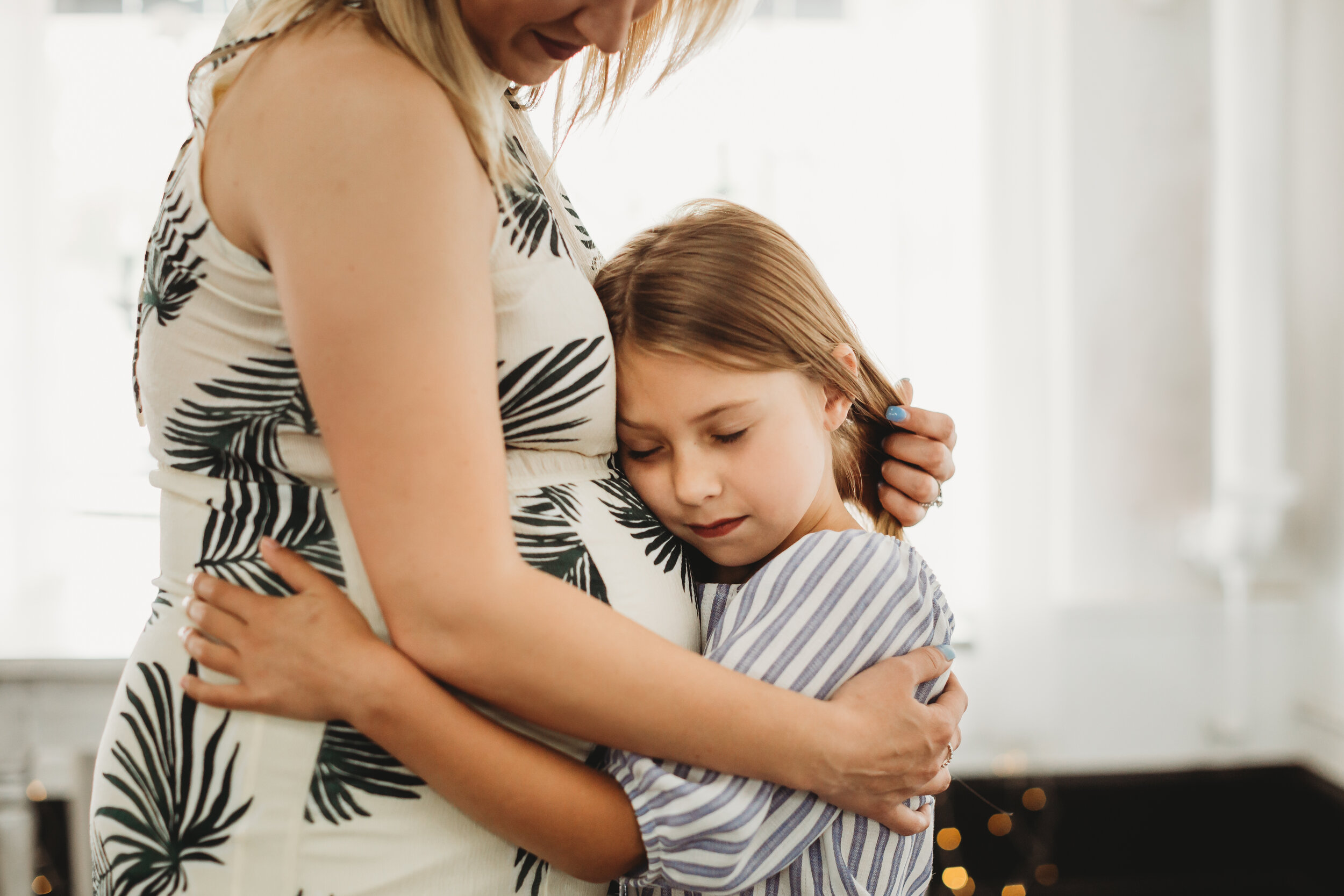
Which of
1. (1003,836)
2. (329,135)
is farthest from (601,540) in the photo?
(1003,836)

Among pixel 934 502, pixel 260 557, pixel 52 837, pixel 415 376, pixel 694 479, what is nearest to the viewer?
pixel 415 376

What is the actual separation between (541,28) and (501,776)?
56 centimetres

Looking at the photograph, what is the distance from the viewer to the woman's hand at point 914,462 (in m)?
1.12

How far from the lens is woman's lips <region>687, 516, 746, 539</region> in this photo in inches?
36.2

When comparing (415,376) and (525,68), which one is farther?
(525,68)

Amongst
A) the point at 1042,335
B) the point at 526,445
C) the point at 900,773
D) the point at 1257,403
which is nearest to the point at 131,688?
the point at 526,445

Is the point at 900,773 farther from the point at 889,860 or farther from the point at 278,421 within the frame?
the point at 278,421

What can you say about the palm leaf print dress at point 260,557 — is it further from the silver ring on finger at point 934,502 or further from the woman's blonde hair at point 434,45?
the silver ring on finger at point 934,502

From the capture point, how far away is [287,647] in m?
0.65

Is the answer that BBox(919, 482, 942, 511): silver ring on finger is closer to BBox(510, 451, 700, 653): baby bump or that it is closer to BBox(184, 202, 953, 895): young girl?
BBox(184, 202, 953, 895): young girl

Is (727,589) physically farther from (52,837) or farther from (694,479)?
(52,837)

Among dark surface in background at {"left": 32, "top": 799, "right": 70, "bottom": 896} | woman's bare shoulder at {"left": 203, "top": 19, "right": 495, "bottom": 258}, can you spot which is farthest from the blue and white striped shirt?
dark surface in background at {"left": 32, "top": 799, "right": 70, "bottom": 896}

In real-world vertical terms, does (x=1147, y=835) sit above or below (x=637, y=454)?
below

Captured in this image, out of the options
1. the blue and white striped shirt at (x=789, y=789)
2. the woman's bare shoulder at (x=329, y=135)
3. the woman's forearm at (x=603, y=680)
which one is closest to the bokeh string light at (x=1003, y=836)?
the blue and white striped shirt at (x=789, y=789)
